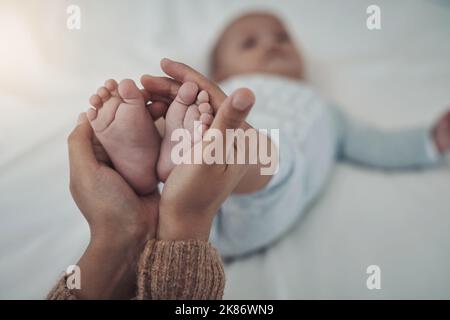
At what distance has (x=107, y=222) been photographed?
1.51 ft

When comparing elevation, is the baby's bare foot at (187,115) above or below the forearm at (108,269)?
above

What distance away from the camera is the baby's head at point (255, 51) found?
3.30 ft

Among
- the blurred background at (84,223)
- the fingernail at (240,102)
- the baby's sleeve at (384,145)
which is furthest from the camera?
the baby's sleeve at (384,145)

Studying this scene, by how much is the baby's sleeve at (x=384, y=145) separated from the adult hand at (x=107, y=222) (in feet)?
1.83

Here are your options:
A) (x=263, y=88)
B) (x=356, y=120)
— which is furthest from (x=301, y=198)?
(x=356, y=120)

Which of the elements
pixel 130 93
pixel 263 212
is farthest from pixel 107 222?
pixel 263 212

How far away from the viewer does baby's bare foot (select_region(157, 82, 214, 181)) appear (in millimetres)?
422

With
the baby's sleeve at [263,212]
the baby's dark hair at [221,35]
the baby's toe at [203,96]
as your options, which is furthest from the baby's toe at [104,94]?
the baby's dark hair at [221,35]

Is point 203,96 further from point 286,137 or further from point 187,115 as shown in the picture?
point 286,137

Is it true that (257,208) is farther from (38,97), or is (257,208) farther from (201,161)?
(38,97)

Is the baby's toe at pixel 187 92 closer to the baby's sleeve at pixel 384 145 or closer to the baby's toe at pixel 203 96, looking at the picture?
the baby's toe at pixel 203 96

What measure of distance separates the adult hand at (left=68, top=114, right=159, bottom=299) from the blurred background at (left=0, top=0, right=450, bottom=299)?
3 cm

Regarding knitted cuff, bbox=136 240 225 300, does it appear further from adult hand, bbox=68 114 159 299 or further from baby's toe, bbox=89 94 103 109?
baby's toe, bbox=89 94 103 109

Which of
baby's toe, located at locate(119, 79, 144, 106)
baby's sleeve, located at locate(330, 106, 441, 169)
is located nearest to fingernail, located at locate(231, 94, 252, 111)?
baby's toe, located at locate(119, 79, 144, 106)
